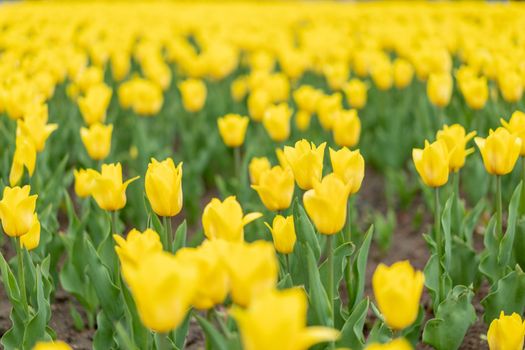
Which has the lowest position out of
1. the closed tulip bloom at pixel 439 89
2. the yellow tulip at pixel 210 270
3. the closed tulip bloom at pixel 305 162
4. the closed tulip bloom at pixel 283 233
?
the closed tulip bloom at pixel 439 89

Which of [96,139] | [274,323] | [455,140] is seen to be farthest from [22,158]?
[274,323]

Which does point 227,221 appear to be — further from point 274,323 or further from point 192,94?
point 192,94

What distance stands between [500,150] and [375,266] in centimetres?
152

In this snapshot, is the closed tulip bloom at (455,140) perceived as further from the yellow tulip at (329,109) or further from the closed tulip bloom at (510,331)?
the yellow tulip at (329,109)

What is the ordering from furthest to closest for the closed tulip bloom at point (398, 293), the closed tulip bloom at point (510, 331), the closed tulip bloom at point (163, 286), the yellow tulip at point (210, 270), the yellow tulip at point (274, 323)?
1. the closed tulip bloom at point (510, 331)
2. the closed tulip bloom at point (398, 293)
3. the yellow tulip at point (210, 270)
4. the closed tulip bloom at point (163, 286)
5. the yellow tulip at point (274, 323)

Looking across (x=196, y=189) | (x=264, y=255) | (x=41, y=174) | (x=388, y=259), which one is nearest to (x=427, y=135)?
(x=388, y=259)

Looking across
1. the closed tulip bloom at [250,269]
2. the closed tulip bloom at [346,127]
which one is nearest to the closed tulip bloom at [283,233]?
the closed tulip bloom at [250,269]

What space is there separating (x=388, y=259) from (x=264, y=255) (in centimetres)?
269

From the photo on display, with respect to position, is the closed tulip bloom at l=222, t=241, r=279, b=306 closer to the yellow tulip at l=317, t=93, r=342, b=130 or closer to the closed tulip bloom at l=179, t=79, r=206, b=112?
the yellow tulip at l=317, t=93, r=342, b=130

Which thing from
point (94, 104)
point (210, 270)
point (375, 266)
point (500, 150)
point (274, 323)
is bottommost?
point (375, 266)

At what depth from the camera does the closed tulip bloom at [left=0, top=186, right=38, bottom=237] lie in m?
2.25

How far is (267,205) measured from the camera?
8.11 ft

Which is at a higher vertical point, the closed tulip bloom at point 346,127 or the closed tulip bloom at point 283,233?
the closed tulip bloom at point 283,233

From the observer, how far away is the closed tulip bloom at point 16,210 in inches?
88.7
